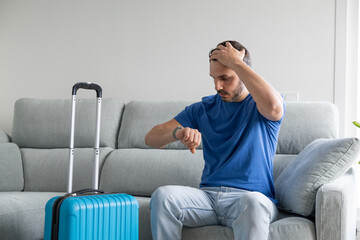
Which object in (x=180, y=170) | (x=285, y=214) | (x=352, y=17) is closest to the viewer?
(x=285, y=214)

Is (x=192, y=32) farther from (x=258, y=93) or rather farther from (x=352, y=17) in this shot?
(x=258, y=93)

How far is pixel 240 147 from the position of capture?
1889mm

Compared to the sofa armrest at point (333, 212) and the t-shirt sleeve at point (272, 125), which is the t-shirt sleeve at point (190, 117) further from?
the sofa armrest at point (333, 212)

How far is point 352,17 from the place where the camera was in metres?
2.93

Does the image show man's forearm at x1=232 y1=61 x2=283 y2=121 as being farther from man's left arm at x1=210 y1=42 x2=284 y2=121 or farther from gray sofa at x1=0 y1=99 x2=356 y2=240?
gray sofa at x1=0 y1=99 x2=356 y2=240

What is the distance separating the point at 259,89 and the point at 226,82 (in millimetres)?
205

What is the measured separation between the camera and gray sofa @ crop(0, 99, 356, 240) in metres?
1.82

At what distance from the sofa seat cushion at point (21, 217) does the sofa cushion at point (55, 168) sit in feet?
1.47

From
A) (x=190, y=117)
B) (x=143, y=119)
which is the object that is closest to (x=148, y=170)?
(x=143, y=119)

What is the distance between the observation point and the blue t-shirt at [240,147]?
187 centimetres

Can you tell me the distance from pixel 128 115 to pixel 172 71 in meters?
0.52

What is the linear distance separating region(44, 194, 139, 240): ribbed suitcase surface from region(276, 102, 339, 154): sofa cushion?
3.36ft

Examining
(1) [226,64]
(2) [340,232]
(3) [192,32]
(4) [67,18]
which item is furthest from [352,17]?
(4) [67,18]

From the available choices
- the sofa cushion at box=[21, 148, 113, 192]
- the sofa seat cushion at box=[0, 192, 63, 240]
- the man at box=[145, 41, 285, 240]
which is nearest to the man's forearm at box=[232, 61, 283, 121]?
→ the man at box=[145, 41, 285, 240]
